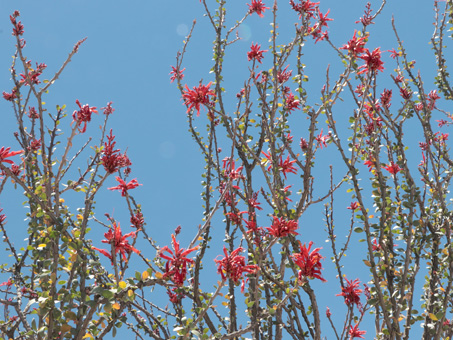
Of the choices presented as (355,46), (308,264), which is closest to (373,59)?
(355,46)

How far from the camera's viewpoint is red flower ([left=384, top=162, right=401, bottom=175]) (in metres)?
3.95

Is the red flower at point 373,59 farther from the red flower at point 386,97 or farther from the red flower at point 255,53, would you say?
the red flower at point 255,53

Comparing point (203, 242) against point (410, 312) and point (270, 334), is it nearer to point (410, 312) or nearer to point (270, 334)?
point (270, 334)

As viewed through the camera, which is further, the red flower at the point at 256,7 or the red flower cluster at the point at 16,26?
the red flower at the point at 256,7

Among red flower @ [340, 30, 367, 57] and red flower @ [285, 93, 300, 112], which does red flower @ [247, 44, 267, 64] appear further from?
red flower @ [340, 30, 367, 57]

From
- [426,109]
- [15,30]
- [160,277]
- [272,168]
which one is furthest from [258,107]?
[160,277]

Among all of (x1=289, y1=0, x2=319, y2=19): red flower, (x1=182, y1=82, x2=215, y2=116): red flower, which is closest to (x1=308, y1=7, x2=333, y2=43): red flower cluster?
(x1=289, y1=0, x2=319, y2=19): red flower

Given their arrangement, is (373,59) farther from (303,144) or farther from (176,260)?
(176,260)

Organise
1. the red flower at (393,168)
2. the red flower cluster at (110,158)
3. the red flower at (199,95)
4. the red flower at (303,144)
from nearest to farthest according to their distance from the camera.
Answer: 1. the red flower cluster at (110,158)
2. the red flower at (199,95)
3. the red flower at (393,168)
4. the red flower at (303,144)

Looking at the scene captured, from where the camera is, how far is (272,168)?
3.77 meters

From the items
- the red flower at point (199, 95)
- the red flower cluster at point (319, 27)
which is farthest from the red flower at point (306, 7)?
the red flower at point (199, 95)

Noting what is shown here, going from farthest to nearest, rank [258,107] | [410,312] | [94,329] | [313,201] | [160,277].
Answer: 1. [258,107]
2. [313,201]
3. [410,312]
4. [94,329]
5. [160,277]

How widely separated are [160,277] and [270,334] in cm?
166

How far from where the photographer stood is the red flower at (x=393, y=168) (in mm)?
3950
